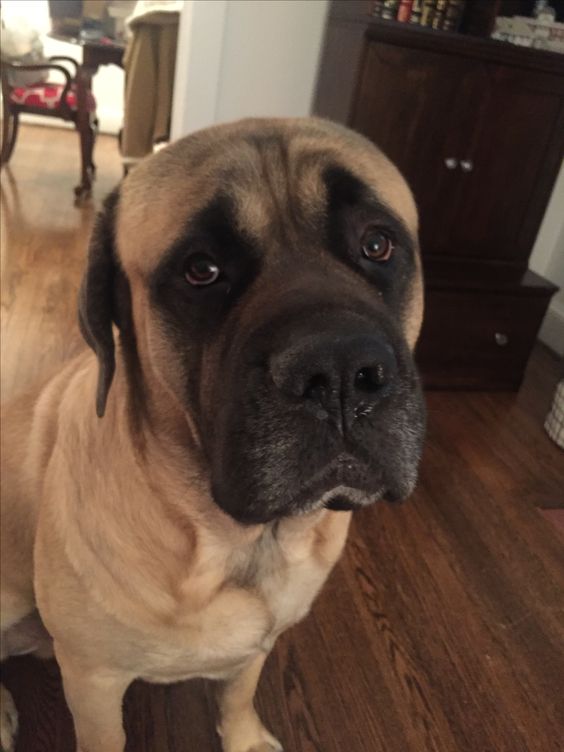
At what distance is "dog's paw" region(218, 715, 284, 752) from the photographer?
1.25 m

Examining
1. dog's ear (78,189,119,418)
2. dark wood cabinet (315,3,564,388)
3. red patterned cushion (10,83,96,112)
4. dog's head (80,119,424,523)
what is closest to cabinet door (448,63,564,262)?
dark wood cabinet (315,3,564,388)

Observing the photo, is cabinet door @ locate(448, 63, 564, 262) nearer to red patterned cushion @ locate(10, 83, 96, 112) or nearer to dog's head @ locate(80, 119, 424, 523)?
dog's head @ locate(80, 119, 424, 523)

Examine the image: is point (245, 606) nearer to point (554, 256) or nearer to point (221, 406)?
point (221, 406)

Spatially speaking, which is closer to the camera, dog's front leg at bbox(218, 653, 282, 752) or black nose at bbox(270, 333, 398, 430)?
black nose at bbox(270, 333, 398, 430)

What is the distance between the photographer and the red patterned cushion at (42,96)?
13.2ft

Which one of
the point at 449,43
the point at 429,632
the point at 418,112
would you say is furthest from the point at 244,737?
the point at 449,43

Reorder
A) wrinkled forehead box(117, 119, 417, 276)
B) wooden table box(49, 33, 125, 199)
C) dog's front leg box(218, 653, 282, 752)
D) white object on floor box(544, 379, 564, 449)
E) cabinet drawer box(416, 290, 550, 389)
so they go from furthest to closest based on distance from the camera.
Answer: wooden table box(49, 33, 125, 199)
cabinet drawer box(416, 290, 550, 389)
white object on floor box(544, 379, 564, 449)
dog's front leg box(218, 653, 282, 752)
wrinkled forehead box(117, 119, 417, 276)

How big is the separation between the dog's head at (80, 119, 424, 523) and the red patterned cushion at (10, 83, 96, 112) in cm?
354

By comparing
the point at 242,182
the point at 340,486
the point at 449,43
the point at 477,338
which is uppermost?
the point at 449,43

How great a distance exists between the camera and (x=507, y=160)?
2.33 metres

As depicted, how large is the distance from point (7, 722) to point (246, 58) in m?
2.15

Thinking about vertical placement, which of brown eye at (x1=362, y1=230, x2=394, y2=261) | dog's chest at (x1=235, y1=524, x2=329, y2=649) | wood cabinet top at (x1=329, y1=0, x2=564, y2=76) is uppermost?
wood cabinet top at (x1=329, y1=0, x2=564, y2=76)

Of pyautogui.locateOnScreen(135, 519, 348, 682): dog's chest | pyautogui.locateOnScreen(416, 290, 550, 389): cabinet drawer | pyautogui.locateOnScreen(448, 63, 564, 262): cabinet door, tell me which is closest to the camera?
pyautogui.locateOnScreen(135, 519, 348, 682): dog's chest

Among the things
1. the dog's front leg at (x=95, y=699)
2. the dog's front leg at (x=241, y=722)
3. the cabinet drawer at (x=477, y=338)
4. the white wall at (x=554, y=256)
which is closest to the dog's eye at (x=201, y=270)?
the dog's front leg at (x=95, y=699)
